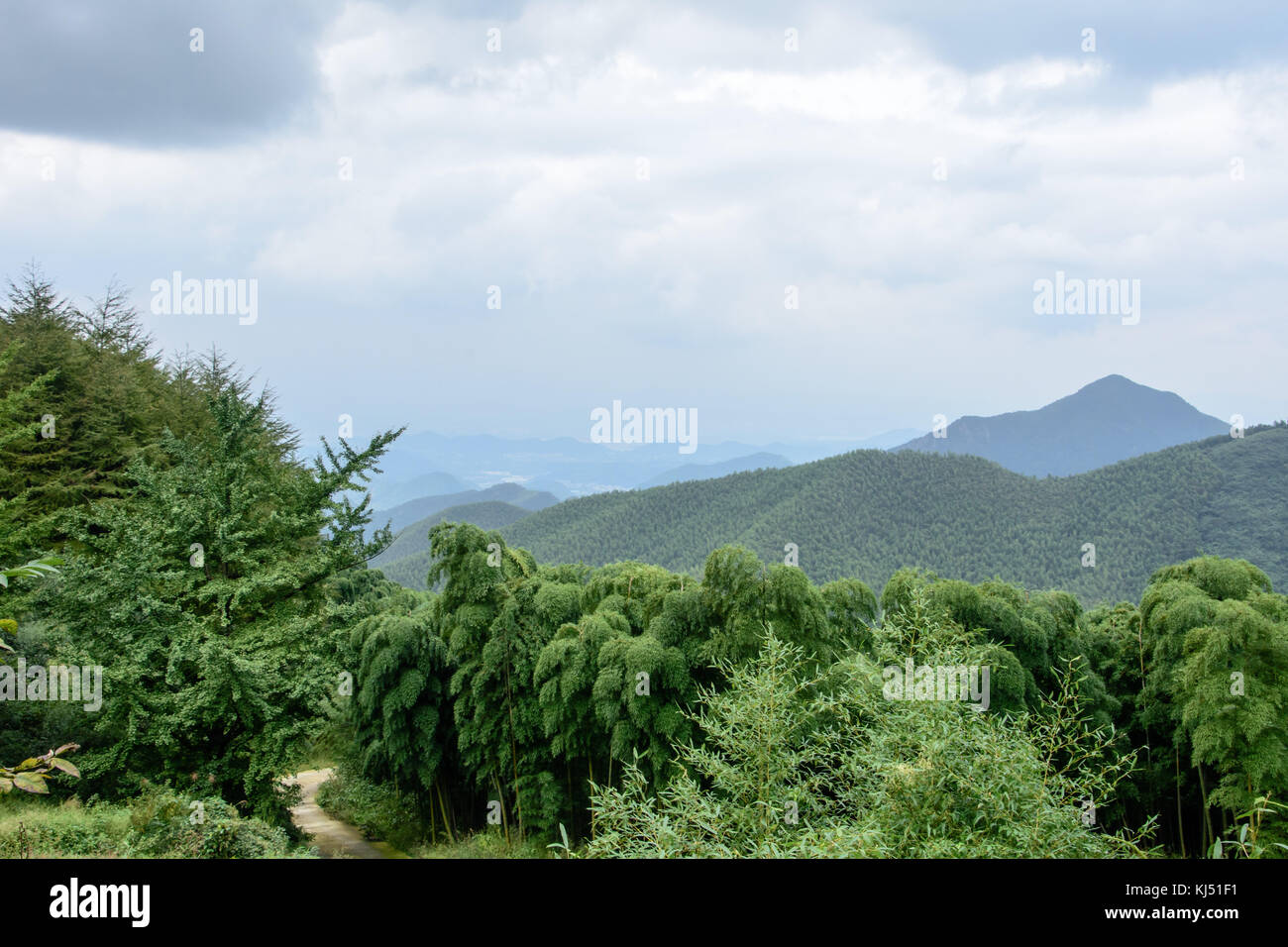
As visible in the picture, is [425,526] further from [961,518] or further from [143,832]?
[143,832]

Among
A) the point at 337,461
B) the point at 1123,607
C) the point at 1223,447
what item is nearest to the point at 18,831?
the point at 337,461

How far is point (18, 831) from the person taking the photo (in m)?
7.55

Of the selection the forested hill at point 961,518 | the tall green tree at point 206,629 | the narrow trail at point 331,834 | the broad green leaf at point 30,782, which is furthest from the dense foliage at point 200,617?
the forested hill at point 961,518

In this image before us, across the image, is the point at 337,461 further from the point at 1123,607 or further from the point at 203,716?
the point at 1123,607

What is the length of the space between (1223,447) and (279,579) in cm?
7453

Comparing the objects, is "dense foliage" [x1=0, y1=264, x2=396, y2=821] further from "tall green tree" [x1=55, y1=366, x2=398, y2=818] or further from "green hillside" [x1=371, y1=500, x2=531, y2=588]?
Answer: "green hillside" [x1=371, y1=500, x2=531, y2=588]

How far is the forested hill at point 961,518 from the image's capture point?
179ft

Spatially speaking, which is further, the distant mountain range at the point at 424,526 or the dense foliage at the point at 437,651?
the distant mountain range at the point at 424,526

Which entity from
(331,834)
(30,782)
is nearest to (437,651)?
(331,834)

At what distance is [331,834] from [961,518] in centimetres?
5759

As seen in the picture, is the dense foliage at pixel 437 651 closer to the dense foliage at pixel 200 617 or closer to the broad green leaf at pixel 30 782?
the dense foliage at pixel 200 617

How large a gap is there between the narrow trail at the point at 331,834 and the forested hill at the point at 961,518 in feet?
117

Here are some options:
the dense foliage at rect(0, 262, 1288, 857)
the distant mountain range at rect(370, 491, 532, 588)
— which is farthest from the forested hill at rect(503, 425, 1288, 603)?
the dense foliage at rect(0, 262, 1288, 857)
